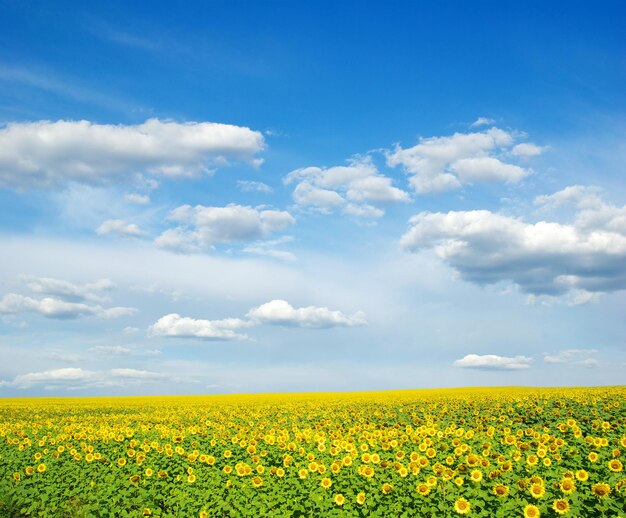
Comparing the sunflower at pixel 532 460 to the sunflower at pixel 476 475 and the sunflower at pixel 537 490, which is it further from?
the sunflower at pixel 537 490

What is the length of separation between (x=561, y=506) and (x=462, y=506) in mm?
1606

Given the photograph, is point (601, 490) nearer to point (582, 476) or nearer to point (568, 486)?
point (568, 486)

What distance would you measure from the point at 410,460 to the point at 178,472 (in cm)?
575

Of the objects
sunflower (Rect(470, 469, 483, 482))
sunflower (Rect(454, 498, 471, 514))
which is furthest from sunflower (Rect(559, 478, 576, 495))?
sunflower (Rect(454, 498, 471, 514))

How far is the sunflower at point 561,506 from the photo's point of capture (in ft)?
28.9

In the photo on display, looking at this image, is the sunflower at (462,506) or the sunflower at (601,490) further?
the sunflower at (462,506)

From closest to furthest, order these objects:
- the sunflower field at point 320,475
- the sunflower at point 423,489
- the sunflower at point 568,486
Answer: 1. the sunflower at point 568,486
2. the sunflower field at point 320,475
3. the sunflower at point 423,489

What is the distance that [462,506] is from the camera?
371 inches

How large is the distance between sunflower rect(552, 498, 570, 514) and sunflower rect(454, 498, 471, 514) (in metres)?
1.40

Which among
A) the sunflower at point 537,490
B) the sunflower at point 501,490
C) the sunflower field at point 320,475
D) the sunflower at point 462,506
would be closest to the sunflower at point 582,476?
the sunflower field at point 320,475

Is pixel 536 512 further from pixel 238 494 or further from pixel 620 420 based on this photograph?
pixel 620 420

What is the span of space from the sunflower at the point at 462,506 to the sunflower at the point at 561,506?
1.40 metres

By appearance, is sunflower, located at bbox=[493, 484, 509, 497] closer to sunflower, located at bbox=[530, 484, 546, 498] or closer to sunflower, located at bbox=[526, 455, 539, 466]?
sunflower, located at bbox=[530, 484, 546, 498]

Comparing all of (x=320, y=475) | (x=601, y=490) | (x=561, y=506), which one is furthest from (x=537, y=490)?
(x=320, y=475)
